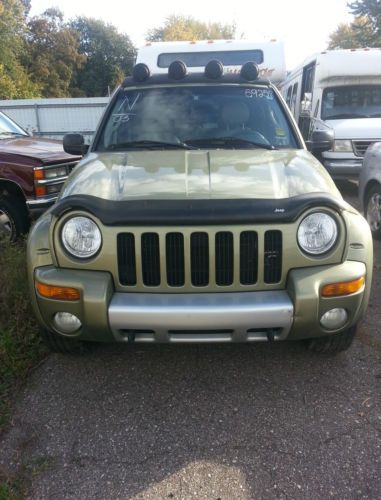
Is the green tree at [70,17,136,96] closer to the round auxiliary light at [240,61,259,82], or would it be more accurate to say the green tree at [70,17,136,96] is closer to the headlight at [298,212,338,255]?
the round auxiliary light at [240,61,259,82]

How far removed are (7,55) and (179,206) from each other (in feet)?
104

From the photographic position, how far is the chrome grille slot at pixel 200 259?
8.16 ft

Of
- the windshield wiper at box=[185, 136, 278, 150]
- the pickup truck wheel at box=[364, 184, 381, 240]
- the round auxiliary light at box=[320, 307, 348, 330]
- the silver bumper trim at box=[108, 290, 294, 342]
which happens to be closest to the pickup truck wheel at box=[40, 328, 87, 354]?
the silver bumper trim at box=[108, 290, 294, 342]

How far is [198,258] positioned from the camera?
2.51 metres

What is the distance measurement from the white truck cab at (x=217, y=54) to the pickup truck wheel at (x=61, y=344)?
6.69m

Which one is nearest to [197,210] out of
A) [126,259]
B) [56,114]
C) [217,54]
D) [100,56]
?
[126,259]

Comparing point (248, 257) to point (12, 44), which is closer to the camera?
Result: point (248, 257)

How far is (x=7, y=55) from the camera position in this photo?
1153 inches

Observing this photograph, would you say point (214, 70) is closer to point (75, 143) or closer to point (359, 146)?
point (75, 143)

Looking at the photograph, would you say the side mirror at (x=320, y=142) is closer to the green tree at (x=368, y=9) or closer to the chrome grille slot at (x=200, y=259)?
the chrome grille slot at (x=200, y=259)

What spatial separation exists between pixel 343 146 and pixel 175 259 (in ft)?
21.9

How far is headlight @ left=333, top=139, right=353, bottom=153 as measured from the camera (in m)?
8.19

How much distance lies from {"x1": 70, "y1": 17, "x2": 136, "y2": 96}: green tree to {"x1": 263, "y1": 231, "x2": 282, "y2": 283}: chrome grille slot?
145 feet

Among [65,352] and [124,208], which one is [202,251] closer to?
[124,208]
